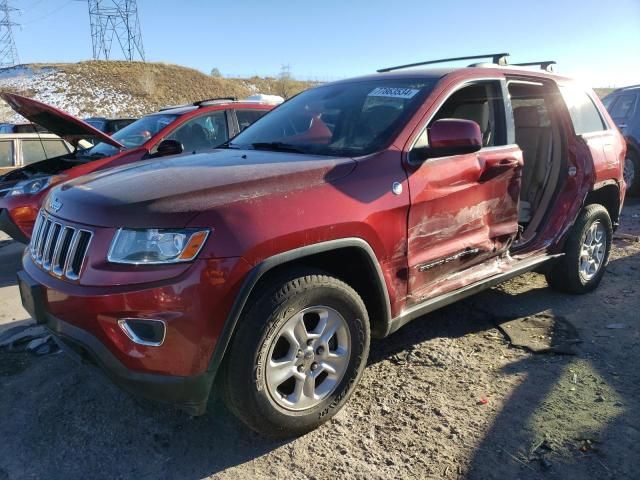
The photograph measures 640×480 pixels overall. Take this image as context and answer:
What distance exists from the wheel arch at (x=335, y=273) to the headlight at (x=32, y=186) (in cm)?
404

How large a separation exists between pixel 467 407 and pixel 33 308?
232 cm

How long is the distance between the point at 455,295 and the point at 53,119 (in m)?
4.43

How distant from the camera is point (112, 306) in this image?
2145mm

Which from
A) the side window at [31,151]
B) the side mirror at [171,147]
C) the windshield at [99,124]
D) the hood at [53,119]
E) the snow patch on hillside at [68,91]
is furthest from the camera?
the snow patch on hillside at [68,91]

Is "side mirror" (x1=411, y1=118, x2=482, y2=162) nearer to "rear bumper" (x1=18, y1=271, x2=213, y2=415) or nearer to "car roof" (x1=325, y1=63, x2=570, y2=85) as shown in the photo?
"car roof" (x1=325, y1=63, x2=570, y2=85)

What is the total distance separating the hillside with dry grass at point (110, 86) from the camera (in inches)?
1447

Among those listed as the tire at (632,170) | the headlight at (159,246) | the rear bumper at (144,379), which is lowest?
the tire at (632,170)

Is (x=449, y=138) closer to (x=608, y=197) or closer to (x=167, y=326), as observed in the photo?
(x=167, y=326)

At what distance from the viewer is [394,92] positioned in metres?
3.32

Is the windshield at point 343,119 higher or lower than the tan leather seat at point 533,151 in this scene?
higher

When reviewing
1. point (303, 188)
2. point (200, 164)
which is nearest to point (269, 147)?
point (200, 164)

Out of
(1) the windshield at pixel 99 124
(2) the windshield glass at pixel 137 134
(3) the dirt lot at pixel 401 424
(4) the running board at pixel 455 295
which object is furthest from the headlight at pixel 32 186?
(1) the windshield at pixel 99 124

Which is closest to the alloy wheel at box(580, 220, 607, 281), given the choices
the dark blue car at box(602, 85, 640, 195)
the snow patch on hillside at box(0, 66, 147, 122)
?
the dark blue car at box(602, 85, 640, 195)

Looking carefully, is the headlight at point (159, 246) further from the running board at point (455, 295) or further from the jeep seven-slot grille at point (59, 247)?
the running board at point (455, 295)
